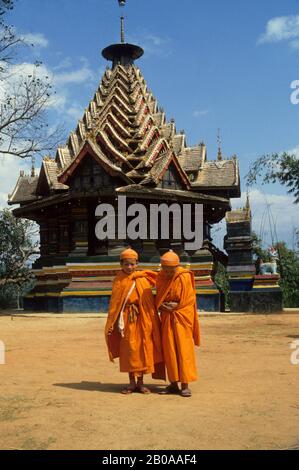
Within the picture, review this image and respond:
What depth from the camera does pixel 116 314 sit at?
256 inches

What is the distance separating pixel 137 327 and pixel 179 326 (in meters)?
0.53

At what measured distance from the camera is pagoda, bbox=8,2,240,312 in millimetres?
20062

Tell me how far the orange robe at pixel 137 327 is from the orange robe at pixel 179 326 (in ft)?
0.43

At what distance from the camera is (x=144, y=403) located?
5.71 m

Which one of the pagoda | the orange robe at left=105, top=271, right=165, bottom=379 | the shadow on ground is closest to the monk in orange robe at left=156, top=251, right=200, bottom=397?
the orange robe at left=105, top=271, right=165, bottom=379

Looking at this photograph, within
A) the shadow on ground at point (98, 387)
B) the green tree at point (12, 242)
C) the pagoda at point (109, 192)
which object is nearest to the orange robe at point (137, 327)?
the shadow on ground at point (98, 387)

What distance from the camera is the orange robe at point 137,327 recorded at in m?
6.26

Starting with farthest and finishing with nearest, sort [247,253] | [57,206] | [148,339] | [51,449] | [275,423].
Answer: [57,206]
[247,253]
[148,339]
[275,423]
[51,449]

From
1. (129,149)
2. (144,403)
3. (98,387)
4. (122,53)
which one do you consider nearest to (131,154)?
(129,149)

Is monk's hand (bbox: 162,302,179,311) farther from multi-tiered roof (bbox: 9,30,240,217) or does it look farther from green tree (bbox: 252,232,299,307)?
green tree (bbox: 252,232,299,307)

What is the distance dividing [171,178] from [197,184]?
157 cm

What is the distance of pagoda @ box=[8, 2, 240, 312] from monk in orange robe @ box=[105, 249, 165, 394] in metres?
13.1
